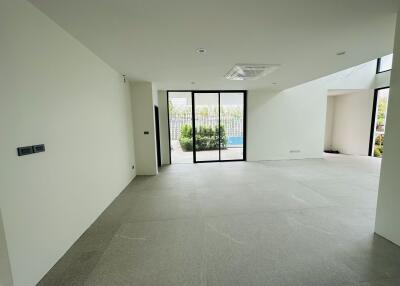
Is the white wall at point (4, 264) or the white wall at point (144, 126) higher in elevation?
the white wall at point (144, 126)

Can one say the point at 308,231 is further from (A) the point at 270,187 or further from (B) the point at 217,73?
(B) the point at 217,73

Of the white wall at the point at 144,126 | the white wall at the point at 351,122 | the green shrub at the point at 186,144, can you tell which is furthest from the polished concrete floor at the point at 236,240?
the green shrub at the point at 186,144

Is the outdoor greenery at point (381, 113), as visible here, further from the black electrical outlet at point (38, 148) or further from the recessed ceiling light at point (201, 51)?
the black electrical outlet at point (38, 148)

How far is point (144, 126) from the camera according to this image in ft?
15.8

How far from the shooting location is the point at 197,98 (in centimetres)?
631

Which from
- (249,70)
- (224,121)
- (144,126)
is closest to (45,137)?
(144,126)

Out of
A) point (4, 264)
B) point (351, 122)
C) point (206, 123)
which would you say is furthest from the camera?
point (351, 122)

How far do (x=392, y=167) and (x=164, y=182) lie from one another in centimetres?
385

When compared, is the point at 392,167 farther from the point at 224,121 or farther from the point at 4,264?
the point at 224,121

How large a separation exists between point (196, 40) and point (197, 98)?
388 centimetres

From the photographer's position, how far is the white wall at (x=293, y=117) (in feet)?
21.3

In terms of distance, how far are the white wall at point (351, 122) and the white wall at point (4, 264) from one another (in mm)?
9775

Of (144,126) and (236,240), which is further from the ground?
(144,126)

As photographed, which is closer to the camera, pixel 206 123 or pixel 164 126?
pixel 164 126
